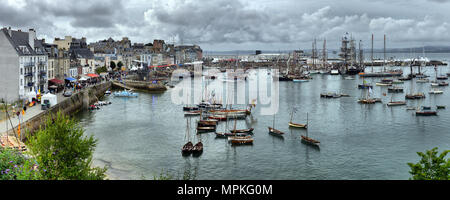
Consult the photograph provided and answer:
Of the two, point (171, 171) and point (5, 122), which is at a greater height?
point (5, 122)

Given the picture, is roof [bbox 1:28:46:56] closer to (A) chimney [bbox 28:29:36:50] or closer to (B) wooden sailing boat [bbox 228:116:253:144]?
(A) chimney [bbox 28:29:36:50]

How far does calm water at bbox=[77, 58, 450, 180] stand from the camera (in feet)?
89.5

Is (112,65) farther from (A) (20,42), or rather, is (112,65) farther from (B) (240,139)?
(B) (240,139)

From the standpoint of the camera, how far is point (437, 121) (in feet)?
153

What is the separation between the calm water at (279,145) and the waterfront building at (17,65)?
702cm

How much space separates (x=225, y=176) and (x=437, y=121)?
106 feet

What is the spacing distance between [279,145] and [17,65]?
1171 inches

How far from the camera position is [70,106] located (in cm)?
4822

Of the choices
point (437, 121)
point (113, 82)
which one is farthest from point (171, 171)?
point (113, 82)

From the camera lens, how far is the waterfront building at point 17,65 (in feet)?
140

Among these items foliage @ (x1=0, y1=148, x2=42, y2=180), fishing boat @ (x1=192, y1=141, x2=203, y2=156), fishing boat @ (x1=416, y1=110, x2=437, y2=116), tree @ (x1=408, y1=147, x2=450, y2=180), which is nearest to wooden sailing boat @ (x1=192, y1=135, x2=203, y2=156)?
fishing boat @ (x1=192, y1=141, x2=203, y2=156)

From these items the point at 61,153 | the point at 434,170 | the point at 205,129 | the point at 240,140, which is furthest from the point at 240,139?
the point at 61,153

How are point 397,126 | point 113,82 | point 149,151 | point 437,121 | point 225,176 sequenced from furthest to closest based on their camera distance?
point 113,82 → point 437,121 → point 397,126 → point 149,151 → point 225,176
